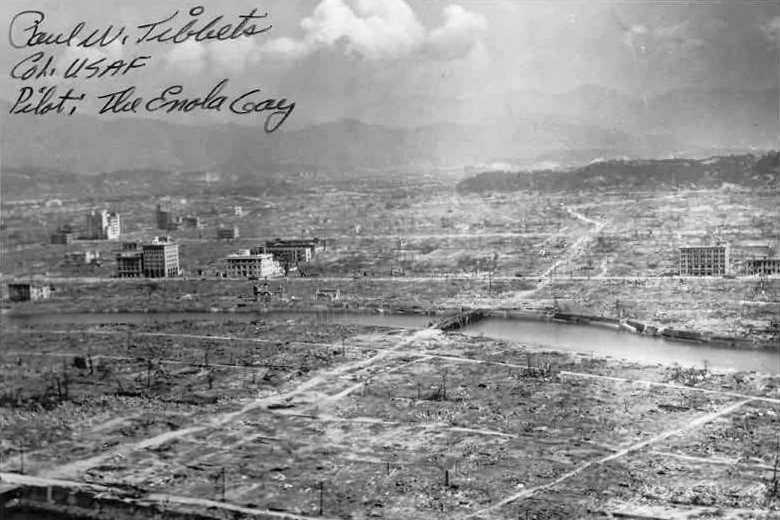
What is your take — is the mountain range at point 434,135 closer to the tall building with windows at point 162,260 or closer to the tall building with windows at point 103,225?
the tall building with windows at point 103,225

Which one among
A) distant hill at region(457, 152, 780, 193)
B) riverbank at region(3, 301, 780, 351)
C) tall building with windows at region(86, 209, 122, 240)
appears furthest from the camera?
tall building with windows at region(86, 209, 122, 240)

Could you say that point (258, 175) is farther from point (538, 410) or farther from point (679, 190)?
point (679, 190)

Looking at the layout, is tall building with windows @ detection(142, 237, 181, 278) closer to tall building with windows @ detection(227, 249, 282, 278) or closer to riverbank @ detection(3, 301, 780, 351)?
riverbank @ detection(3, 301, 780, 351)

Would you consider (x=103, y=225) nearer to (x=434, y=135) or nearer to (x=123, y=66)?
(x=123, y=66)

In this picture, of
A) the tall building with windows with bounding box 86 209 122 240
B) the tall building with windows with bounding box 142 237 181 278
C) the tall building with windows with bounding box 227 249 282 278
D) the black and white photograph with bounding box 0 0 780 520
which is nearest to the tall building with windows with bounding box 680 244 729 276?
the black and white photograph with bounding box 0 0 780 520

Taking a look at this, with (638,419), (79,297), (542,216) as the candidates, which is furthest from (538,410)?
(79,297)
